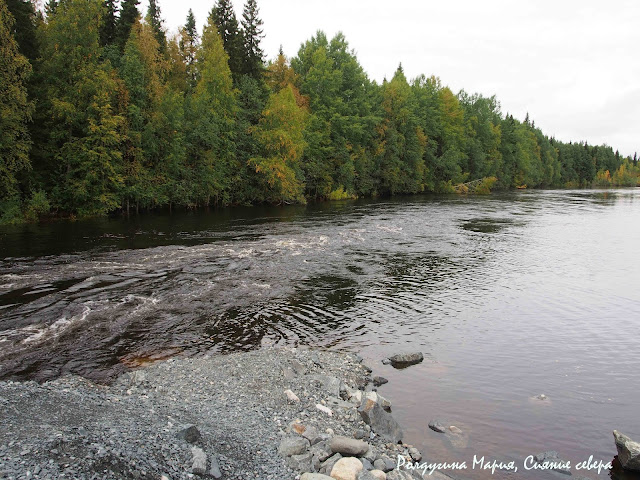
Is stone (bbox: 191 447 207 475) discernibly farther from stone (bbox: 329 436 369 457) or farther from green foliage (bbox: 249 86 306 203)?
green foliage (bbox: 249 86 306 203)

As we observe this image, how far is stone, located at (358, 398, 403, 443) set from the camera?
29.6 ft

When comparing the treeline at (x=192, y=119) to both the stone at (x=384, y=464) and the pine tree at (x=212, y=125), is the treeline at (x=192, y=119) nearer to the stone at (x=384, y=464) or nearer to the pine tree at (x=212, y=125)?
the pine tree at (x=212, y=125)

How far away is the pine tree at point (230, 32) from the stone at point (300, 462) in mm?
60139

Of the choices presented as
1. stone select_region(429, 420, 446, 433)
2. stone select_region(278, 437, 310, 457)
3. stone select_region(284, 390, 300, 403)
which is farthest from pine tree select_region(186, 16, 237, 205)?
stone select_region(278, 437, 310, 457)

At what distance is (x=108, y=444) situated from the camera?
6988mm

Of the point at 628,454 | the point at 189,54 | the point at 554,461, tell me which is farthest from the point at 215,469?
the point at 189,54

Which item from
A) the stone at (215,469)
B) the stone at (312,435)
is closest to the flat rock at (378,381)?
the stone at (312,435)

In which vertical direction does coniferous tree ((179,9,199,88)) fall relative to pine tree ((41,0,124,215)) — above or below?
above

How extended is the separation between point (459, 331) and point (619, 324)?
20.9 feet

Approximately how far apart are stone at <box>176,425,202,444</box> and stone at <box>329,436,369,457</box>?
2.39 meters

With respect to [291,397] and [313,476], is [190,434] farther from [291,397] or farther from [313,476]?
[291,397]

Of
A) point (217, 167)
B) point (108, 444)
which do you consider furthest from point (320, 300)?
point (217, 167)

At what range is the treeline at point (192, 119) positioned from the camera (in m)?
37.2

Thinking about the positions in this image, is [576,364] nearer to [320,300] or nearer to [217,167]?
[320,300]
